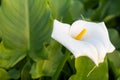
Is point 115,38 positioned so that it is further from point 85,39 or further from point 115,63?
point 85,39

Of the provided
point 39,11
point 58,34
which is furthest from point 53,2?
point 58,34

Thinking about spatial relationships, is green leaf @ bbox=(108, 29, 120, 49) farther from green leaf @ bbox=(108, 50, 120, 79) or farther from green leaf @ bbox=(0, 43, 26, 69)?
green leaf @ bbox=(0, 43, 26, 69)

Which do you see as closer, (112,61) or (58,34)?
(58,34)

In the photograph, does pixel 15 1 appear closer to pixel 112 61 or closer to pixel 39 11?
pixel 39 11

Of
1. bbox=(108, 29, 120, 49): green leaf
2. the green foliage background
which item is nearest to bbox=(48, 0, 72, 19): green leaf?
the green foliage background

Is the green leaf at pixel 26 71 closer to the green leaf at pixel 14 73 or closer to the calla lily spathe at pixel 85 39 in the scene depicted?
the green leaf at pixel 14 73

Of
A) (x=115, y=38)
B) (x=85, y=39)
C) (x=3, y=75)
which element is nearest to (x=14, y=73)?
(x=3, y=75)
